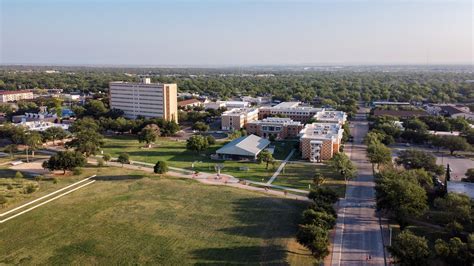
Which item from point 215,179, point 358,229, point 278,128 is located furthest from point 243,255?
point 278,128

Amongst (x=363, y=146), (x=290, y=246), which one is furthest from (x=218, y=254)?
(x=363, y=146)

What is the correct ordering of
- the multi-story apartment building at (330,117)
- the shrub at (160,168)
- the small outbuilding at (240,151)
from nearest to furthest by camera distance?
the shrub at (160,168) → the small outbuilding at (240,151) → the multi-story apartment building at (330,117)

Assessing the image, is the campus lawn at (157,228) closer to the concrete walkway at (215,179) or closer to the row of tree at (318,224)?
the row of tree at (318,224)

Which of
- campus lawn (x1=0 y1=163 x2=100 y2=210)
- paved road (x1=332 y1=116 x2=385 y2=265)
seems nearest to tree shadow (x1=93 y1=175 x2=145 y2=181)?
campus lawn (x1=0 y1=163 x2=100 y2=210)

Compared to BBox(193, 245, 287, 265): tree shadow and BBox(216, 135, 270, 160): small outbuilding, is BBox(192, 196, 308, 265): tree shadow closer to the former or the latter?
BBox(193, 245, 287, 265): tree shadow

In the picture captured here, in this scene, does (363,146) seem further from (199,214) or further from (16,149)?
(16,149)

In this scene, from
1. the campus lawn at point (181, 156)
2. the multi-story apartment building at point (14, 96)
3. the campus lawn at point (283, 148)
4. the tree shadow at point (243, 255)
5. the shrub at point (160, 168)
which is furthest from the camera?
the multi-story apartment building at point (14, 96)

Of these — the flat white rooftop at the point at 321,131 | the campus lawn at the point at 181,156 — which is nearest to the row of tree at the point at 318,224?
the campus lawn at the point at 181,156

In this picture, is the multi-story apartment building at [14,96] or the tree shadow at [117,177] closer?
the tree shadow at [117,177]
